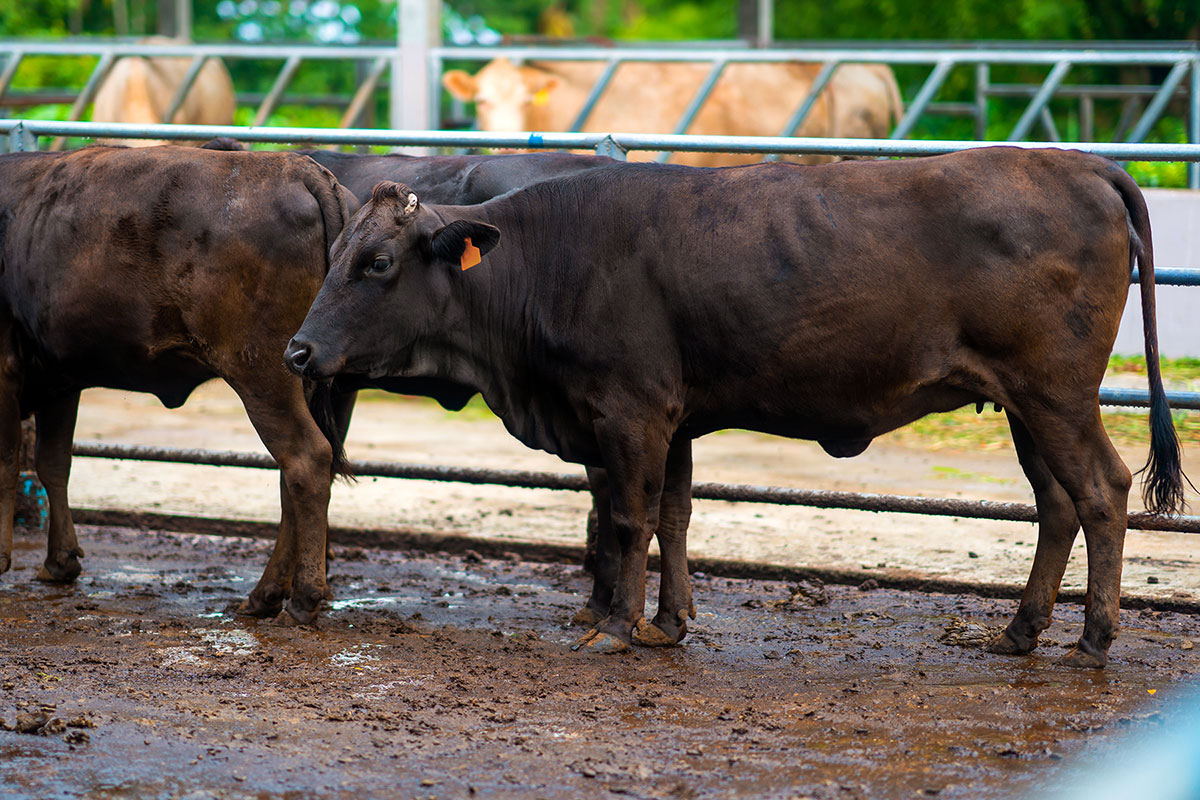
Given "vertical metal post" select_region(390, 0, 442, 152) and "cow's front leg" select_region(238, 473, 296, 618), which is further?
"vertical metal post" select_region(390, 0, 442, 152)

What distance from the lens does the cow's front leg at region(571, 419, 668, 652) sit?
5.01 meters

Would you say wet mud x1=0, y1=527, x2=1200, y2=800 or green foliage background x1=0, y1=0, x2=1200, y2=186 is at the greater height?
green foliage background x1=0, y1=0, x2=1200, y2=186

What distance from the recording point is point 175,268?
5426 millimetres

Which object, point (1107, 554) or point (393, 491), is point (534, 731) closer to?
point (1107, 554)

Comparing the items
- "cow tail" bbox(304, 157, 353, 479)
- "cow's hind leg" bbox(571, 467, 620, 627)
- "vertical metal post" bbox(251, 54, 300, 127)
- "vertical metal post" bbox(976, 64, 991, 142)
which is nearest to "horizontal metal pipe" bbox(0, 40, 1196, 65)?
"vertical metal post" bbox(251, 54, 300, 127)

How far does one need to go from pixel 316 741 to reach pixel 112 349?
2278 mm

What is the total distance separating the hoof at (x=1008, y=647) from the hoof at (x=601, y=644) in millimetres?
1367

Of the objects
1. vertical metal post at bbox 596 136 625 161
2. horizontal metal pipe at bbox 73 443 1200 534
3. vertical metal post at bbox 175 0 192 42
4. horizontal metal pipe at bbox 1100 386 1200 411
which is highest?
vertical metal post at bbox 175 0 192 42

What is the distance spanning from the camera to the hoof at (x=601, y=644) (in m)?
5.06

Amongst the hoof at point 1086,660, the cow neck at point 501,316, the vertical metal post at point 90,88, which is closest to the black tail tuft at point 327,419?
the cow neck at point 501,316

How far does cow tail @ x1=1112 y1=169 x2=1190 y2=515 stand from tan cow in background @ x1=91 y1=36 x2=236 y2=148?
12805mm

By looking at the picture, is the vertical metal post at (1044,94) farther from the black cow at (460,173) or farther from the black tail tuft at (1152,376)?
the black tail tuft at (1152,376)

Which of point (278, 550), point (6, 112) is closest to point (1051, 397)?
point (278, 550)

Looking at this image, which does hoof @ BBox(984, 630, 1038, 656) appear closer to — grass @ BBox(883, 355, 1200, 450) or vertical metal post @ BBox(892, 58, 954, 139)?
grass @ BBox(883, 355, 1200, 450)
